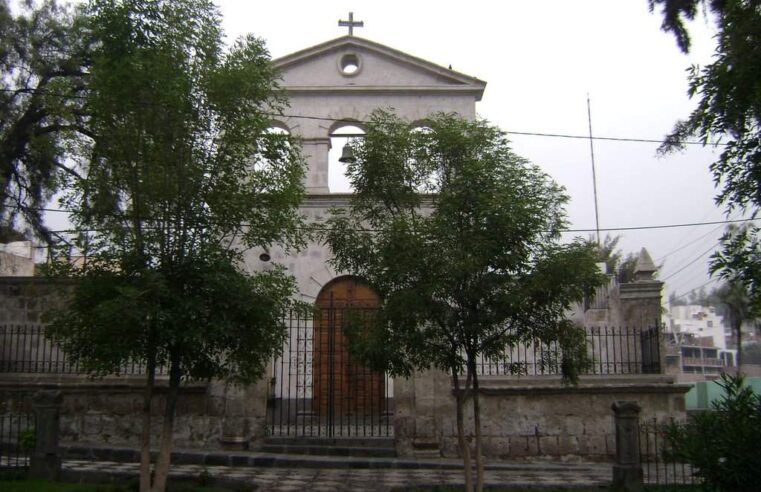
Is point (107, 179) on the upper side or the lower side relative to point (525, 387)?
upper

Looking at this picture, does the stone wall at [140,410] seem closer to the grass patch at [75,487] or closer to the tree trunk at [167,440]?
the grass patch at [75,487]

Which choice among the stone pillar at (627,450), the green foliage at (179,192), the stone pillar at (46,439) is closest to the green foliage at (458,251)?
the green foliage at (179,192)

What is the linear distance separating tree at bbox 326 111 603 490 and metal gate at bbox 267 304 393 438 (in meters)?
3.75

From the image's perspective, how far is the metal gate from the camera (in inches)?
528

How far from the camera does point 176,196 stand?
9.09 m

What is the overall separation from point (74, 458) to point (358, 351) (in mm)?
6131

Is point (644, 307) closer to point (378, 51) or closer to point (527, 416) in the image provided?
point (527, 416)

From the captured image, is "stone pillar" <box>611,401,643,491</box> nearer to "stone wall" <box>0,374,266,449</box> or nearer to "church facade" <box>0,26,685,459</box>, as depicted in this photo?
"church facade" <box>0,26,685,459</box>

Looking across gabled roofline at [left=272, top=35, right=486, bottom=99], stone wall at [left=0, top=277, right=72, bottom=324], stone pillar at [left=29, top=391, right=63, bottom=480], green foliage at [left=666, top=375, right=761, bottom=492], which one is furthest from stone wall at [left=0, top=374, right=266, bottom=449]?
gabled roofline at [left=272, top=35, right=486, bottom=99]

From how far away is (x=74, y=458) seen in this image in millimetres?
12406

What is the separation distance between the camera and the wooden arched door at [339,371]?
13945 mm

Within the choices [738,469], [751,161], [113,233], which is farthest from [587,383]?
[113,233]

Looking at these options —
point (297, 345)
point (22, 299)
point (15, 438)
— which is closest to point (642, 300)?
point (297, 345)

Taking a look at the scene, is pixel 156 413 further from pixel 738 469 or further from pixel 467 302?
pixel 738 469
